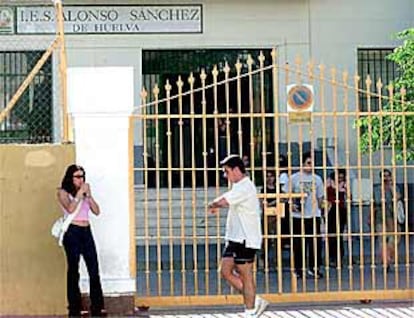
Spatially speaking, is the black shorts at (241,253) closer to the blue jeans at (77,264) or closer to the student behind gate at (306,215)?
the blue jeans at (77,264)

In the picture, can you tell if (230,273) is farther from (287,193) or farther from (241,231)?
(287,193)

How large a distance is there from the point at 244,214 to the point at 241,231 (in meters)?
0.18

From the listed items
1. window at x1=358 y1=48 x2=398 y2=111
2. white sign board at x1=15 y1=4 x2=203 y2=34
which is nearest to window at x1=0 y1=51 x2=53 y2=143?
white sign board at x1=15 y1=4 x2=203 y2=34

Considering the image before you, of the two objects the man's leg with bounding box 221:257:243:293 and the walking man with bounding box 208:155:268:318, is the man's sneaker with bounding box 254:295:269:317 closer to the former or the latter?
the walking man with bounding box 208:155:268:318

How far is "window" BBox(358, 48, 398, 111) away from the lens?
17812 mm

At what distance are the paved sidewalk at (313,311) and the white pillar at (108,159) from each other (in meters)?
0.70

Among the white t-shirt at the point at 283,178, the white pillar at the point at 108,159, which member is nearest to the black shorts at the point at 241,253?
the white pillar at the point at 108,159

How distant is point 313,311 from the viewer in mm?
10648

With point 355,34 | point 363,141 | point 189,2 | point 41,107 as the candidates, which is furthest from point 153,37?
point 363,141

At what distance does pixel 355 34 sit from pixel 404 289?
7318 mm

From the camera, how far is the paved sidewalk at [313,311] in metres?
10.4

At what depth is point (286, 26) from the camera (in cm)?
1769

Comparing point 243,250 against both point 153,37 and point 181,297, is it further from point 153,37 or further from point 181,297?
point 153,37

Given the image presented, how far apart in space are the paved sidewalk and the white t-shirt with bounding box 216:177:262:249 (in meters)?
1.09
